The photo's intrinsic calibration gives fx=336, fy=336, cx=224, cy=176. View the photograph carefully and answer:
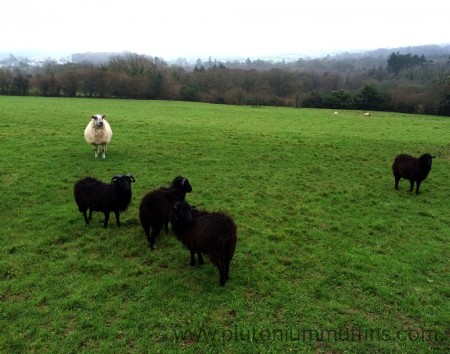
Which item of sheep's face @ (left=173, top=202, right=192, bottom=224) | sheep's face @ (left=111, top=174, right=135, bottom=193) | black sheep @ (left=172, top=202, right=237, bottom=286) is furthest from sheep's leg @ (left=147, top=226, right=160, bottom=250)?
sheep's face @ (left=111, top=174, right=135, bottom=193)

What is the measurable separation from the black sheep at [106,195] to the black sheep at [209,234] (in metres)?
2.24

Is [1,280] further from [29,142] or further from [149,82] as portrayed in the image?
[149,82]

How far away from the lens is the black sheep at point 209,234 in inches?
Result: 270

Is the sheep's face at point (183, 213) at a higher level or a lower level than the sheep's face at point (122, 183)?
lower

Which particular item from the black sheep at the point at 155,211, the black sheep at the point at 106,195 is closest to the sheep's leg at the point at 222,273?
the black sheep at the point at 155,211

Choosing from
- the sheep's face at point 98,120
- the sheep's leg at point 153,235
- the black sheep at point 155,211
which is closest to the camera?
the black sheep at point 155,211

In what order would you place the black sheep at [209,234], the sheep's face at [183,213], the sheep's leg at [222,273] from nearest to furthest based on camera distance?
the black sheep at [209,234] < the sheep's leg at [222,273] < the sheep's face at [183,213]

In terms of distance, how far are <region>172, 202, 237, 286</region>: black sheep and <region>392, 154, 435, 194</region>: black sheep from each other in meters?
9.90

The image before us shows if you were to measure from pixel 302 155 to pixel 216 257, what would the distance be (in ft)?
45.0

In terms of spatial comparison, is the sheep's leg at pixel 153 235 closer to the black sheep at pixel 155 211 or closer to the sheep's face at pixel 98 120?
the black sheep at pixel 155 211

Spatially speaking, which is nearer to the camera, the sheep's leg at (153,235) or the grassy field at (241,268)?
the grassy field at (241,268)

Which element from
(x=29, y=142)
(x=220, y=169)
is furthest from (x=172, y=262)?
(x=29, y=142)

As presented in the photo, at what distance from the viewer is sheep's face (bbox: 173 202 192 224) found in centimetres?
758

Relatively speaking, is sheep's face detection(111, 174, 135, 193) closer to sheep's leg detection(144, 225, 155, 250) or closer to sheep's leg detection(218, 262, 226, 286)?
sheep's leg detection(144, 225, 155, 250)
